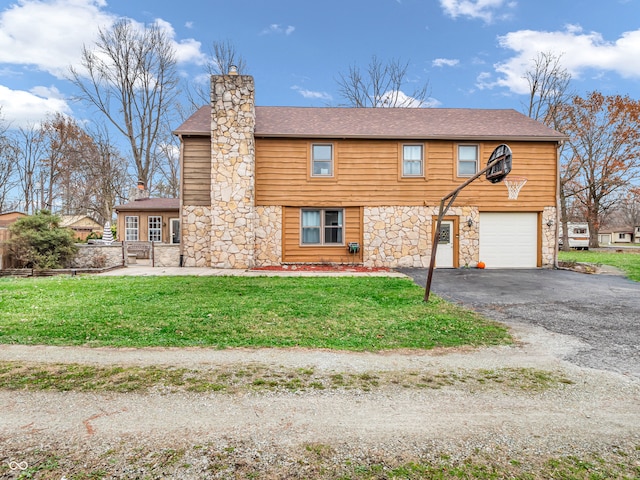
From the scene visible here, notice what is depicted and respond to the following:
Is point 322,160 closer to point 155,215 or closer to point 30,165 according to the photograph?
point 155,215

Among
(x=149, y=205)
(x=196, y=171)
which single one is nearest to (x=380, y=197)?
(x=196, y=171)

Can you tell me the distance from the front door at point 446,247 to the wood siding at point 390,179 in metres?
1.11

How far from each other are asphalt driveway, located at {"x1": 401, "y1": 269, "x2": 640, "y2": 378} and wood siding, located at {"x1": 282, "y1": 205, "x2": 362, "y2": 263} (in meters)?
2.41

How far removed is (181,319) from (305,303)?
2276 millimetres

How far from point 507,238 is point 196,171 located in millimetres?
12593

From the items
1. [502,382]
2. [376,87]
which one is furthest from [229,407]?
[376,87]

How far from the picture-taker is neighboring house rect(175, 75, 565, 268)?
1247cm

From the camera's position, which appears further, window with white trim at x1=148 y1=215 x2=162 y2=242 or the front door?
window with white trim at x1=148 y1=215 x2=162 y2=242

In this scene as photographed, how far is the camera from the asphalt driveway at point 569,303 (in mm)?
3908

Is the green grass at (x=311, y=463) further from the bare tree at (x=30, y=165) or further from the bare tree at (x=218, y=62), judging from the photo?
the bare tree at (x=30, y=165)

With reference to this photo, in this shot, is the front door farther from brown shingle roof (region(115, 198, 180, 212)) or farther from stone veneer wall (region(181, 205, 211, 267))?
brown shingle roof (region(115, 198, 180, 212))

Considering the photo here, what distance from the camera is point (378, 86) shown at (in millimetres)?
25234

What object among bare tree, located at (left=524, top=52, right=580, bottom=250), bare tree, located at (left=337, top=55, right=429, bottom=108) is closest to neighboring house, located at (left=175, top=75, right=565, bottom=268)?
bare tree, located at (left=337, top=55, right=429, bottom=108)

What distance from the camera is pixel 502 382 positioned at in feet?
9.96
